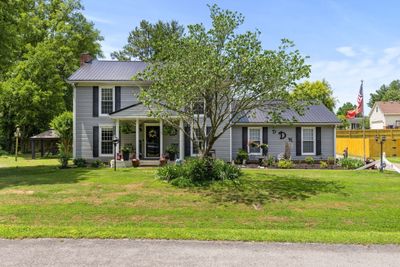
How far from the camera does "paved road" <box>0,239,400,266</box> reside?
4829 millimetres

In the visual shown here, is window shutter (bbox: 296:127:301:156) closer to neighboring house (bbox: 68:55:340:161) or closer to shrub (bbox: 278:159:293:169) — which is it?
neighboring house (bbox: 68:55:340:161)

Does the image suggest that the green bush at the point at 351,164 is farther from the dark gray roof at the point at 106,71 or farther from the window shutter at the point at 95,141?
the window shutter at the point at 95,141

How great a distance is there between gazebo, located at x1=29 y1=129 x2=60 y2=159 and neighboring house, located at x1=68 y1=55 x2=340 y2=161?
8.41 m

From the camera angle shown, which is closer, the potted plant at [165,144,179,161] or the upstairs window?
the potted plant at [165,144,179,161]

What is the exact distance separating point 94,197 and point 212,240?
5536 millimetres

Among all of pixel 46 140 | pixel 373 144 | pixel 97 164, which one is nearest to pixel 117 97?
pixel 97 164

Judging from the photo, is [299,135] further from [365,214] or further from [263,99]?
[365,214]

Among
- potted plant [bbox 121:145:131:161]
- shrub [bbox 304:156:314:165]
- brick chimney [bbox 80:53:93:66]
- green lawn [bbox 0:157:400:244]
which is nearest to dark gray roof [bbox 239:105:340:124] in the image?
shrub [bbox 304:156:314:165]

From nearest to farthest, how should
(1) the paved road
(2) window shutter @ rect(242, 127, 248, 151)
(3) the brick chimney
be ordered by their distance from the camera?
(1) the paved road, (2) window shutter @ rect(242, 127, 248, 151), (3) the brick chimney

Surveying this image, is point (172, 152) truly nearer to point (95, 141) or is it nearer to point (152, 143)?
point (152, 143)

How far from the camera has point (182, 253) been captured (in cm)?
520

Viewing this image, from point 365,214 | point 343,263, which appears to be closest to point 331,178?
point 365,214

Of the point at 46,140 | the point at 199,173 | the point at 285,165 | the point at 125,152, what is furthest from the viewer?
the point at 46,140

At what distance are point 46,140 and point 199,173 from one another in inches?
873
